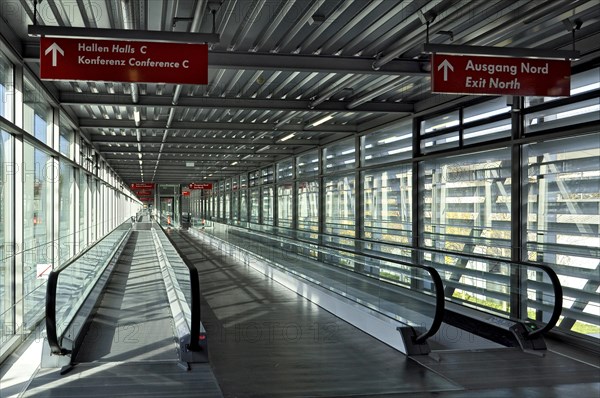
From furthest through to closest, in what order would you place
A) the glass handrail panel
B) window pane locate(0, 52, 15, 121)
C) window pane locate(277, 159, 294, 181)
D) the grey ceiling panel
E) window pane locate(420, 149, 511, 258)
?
window pane locate(277, 159, 294, 181)
window pane locate(420, 149, 511, 258)
window pane locate(0, 52, 15, 121)
the grey ceiling panel
the glass handrail panel

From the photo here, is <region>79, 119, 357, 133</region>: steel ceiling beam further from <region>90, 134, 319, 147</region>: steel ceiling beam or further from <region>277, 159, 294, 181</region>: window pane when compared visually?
<region>277, 159, 294, 181</region>: window pane

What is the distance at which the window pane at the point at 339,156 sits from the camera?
1638cm

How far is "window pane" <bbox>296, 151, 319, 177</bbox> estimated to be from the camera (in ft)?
65.5

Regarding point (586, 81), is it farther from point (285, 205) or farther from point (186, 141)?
point (285, 205)

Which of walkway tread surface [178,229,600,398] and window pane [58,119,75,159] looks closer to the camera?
walkway tread surface [178,229,600,398]

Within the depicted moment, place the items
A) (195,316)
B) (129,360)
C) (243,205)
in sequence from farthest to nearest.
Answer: (243,205) → (129,360) → (195,316)

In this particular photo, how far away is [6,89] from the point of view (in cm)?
712

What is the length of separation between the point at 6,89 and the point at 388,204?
913 cm

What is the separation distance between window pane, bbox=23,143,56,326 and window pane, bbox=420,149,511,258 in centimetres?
748

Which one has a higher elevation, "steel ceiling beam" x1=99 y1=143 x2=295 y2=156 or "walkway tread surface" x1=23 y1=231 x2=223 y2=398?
"steel ceiling beam" x1=99 y1=143 x2=295 y2=156

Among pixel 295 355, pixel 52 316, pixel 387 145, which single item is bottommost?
pixel 295 355

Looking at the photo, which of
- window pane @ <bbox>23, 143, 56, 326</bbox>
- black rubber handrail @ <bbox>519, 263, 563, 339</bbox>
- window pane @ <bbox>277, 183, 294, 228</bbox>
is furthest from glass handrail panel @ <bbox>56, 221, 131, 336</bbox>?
window pane @ <bbox>277, 183, 294, 228</bbox>

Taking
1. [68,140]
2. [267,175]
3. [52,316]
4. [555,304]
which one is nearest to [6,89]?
[52,316]

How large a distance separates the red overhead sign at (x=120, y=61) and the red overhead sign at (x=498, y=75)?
2.47 meters
